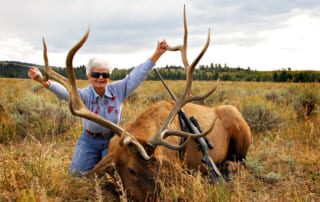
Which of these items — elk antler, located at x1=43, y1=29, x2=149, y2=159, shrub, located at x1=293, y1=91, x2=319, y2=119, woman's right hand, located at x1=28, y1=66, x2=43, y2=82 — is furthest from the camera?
shrub, located at x1=293, y1=91, x2=319, y2=119

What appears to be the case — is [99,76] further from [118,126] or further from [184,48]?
[184,48]

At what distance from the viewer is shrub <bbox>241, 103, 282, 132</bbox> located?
846cm

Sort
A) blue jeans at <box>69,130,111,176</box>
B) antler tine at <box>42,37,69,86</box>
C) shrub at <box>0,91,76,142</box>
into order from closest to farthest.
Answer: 1. antler tine at <box>42,37,69,86</box>
2. blue jeans at <box>69,130,111,176</box>
3. shrub at <box>0,91,76,142</box>

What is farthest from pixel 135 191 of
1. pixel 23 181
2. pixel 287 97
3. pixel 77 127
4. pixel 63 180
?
pixel 287 97

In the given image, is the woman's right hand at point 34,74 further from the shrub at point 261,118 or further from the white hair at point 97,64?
the shrub at point 261,118

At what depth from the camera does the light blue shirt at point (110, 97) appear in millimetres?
4742

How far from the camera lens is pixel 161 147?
4238mm

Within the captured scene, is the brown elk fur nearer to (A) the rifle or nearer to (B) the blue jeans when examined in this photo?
(A) the rifle

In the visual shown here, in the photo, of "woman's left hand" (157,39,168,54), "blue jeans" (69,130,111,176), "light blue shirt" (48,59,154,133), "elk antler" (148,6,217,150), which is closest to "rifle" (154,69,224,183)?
"elk antler" (148,6,217,150)

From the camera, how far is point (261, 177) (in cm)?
507

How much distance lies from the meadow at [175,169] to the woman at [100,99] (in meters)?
0.35

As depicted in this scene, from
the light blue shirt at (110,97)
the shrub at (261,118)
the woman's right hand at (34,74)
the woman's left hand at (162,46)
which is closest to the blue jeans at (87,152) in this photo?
the light blue shirt at (110,97)

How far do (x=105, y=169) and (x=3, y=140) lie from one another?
13.4 ft

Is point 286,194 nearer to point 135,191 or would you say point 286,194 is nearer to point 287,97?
point 135,191
